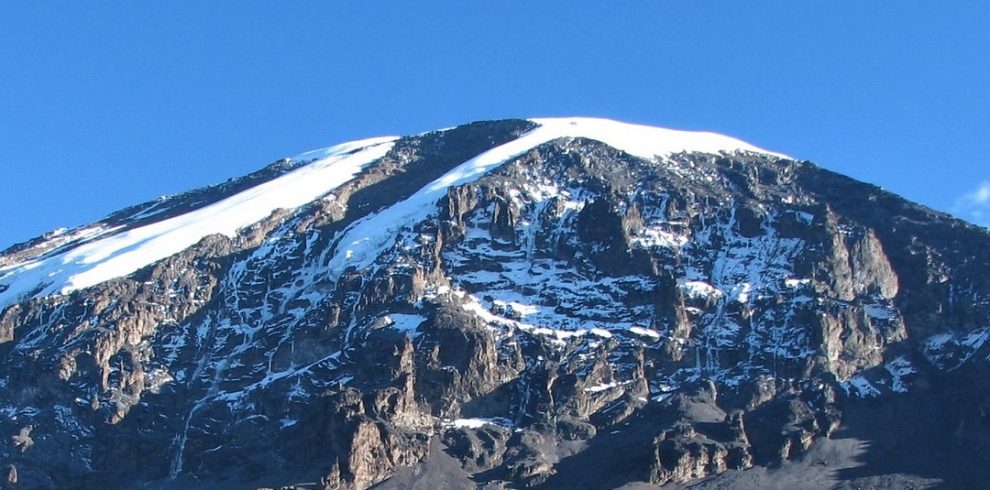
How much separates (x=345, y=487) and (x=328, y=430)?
12685 mm

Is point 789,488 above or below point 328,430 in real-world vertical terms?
below

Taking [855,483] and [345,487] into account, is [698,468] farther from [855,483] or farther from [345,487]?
[345,487]

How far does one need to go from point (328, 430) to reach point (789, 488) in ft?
222

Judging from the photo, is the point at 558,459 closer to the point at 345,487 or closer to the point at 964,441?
the point at 345,487

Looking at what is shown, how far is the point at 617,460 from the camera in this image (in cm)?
19362

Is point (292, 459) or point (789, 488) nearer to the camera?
point (789, 488)

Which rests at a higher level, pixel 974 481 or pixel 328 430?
pixel 328 430

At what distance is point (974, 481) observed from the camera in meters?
184

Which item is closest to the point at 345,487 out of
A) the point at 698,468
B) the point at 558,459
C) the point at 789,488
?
the point at 558,459

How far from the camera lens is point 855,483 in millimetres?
184375

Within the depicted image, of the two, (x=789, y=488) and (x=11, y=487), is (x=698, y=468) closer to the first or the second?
(x=789, y=488)

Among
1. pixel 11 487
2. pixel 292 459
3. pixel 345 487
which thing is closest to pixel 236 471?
pixel 292 459

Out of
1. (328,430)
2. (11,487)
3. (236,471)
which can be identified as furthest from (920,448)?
(11,487)

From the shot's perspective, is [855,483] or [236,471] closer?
[855,483]
